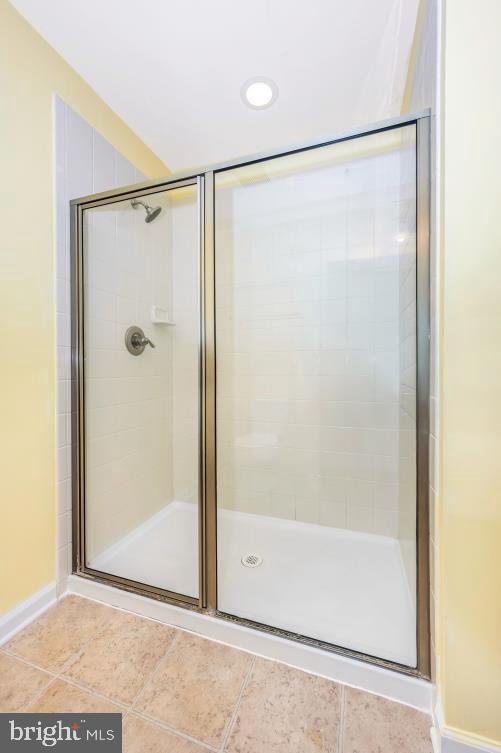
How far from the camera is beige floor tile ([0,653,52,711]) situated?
0.93 m

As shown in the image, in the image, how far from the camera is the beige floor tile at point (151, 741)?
82 centimetres

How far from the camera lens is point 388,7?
1.13m

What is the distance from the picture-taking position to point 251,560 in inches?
61.4

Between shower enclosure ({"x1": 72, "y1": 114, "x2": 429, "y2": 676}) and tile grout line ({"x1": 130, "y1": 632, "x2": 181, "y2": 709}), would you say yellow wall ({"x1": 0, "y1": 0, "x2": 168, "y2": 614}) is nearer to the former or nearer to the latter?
shower enclosure ({"x1": 72, "y1": 114, "x2": 429, "y2": 676})

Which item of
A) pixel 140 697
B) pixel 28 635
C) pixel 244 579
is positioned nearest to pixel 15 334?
pixel 28 635

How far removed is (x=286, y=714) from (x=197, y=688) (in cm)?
28

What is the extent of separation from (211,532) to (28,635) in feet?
2.48

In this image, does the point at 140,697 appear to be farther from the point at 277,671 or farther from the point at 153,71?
the point at 153,71

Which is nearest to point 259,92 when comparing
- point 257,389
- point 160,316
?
point 160,316

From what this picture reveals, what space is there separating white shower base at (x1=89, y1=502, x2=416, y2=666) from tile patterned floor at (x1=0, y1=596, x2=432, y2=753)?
0.14m

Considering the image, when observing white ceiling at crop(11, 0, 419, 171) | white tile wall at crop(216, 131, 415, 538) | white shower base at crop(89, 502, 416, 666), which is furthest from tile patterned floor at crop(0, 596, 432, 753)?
white ceiling at crop(11, 0, 419, 171)

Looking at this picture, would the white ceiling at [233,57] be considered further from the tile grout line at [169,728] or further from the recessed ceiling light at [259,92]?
the tile grout line at [169,728]

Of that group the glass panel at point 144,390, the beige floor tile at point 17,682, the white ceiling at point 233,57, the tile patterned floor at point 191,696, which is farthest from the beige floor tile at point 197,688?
the white ceiling at point 233,57

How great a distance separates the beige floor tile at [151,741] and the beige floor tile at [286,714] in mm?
115
